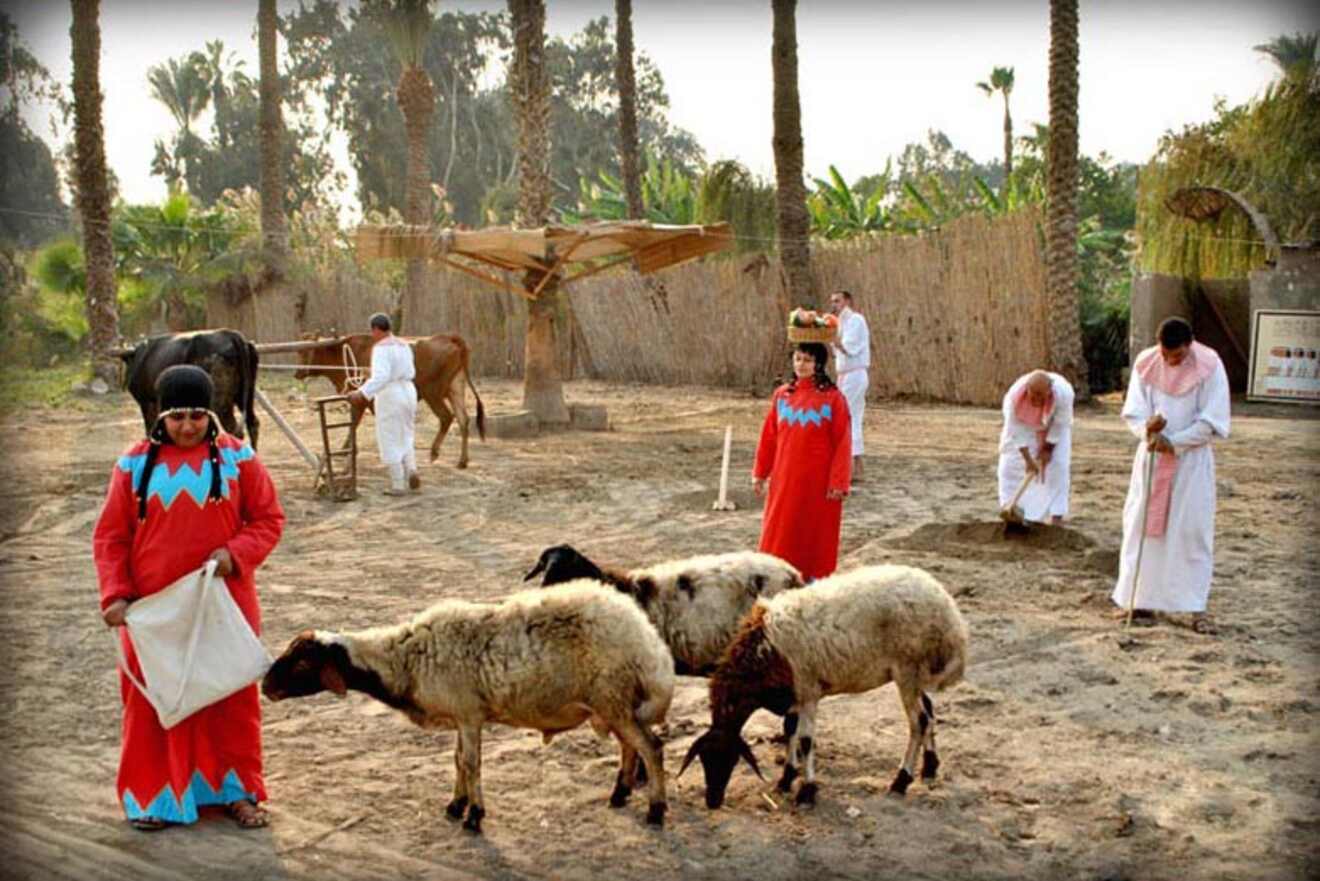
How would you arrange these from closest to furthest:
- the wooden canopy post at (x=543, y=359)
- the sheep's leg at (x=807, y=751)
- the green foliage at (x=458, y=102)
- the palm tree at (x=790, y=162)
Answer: the sheep's leg at (x=807, y=751), the wooden canopy post at (x=543, y=359), the palm tree at (x=790, y=162), the green foliage at (x=458, y=102)

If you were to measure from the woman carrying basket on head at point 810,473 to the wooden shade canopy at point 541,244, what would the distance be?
8.37 m

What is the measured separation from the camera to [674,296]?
22.9 metres

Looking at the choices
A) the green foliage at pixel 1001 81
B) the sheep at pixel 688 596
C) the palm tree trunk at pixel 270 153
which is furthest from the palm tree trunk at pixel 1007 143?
the sheep at pixel 688 596

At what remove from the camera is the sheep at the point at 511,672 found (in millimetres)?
4738

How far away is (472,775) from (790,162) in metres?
16.2

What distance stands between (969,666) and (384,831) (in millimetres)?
3294

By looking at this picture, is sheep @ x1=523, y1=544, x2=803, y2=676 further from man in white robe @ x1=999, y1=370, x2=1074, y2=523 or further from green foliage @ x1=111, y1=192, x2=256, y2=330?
green foliage @ x1=111, y1=192, x2=256, y2=330

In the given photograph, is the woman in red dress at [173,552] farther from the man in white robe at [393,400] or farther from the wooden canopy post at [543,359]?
the wooden canopy post at [543,359]

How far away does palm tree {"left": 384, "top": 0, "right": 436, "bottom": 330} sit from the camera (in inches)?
1184

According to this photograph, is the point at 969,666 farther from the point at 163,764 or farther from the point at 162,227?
the point at 162,227

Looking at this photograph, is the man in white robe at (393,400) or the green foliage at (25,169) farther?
the green foliage at (25,169)

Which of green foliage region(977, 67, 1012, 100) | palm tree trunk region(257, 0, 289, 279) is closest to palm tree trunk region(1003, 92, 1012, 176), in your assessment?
green foliage region(977, 67, 1012, 100)

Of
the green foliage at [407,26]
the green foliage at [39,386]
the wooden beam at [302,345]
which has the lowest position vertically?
the green foliage at [39,386]

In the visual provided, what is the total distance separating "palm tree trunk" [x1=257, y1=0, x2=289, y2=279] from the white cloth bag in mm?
23800
